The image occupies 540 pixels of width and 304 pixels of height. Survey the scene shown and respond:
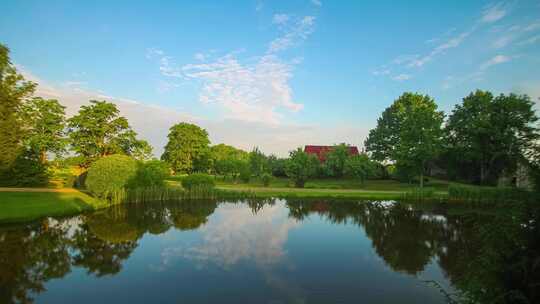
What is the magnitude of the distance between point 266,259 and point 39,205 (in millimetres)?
20143

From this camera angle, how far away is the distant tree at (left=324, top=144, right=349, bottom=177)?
162 ft

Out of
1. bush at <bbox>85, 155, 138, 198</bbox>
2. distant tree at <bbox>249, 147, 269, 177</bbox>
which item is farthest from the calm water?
distant tree at <bbox>249, 147, 269, 177</bbox>

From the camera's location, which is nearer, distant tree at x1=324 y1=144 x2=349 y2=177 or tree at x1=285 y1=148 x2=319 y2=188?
tree at x1=285 y1=148 x2=319 y2=188

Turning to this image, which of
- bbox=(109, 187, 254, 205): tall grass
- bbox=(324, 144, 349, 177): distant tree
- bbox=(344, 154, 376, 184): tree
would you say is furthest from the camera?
bbox=(324, 144, 349, 177): distant tree

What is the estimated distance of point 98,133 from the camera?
36.7 m

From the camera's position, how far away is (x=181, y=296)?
8.70 meters

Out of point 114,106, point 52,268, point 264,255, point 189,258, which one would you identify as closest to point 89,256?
point 52,268

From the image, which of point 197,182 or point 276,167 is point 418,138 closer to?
point 276,167

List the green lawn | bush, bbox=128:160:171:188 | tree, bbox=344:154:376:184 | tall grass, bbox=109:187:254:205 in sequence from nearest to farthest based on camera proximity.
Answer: the green lawn
tall grass, bbox=109:187:254:205
bush, bbox=128:160:171:188
tree, bbox=344:154:376:184

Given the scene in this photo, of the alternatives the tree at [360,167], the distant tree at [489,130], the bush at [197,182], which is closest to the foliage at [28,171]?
the bush at [197,182]

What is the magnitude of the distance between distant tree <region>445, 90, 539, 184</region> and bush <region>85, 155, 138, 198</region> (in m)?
48.1

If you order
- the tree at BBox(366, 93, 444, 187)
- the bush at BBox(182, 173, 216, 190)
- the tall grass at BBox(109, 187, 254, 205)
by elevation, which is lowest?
the tall grass at BBox(109, 187, 254, 205)

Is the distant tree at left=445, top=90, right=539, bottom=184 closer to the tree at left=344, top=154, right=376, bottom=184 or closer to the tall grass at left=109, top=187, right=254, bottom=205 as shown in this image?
the tree at left=344, top=154, right=376, bottom=184

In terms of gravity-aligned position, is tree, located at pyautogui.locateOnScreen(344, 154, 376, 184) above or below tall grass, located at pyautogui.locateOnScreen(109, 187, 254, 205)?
above
